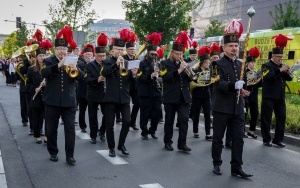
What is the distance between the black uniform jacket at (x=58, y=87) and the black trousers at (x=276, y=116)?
13.7 ft

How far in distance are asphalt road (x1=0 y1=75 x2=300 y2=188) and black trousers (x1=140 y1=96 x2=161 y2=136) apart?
331mm

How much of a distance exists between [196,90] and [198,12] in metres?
56.7

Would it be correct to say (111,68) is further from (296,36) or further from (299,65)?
(296,36)

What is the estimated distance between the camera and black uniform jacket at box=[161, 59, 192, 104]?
26.9ft

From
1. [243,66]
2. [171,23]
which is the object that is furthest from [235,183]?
[171,23]

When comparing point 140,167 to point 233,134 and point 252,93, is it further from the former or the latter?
point 252,93

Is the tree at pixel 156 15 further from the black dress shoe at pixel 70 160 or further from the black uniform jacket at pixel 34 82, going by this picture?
the black dress shoe at pixel 70 160

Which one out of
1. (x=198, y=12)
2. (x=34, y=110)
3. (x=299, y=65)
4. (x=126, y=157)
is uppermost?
(x=198, y=12)

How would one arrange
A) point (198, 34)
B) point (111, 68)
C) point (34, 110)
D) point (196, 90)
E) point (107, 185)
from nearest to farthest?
point (107, 185), point (111, 68), point (34, 110), point (196, 90), point (198, 34)

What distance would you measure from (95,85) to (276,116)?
3882 millimetres

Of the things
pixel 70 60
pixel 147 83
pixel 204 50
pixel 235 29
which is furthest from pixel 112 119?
pixel 204 50

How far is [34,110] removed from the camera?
8969mm

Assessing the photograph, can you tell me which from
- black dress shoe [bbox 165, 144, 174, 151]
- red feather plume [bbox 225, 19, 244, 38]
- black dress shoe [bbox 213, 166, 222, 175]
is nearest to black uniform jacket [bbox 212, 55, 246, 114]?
red feather plume [bbox 225, 19, 244, 38]

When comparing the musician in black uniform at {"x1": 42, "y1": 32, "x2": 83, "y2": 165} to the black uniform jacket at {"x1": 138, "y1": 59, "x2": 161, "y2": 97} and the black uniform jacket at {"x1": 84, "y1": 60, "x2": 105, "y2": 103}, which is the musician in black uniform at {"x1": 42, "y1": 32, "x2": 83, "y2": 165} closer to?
the black uniform jacket at {"x1": 84, "y1": 60, "x2": 105, "y2": 103}
